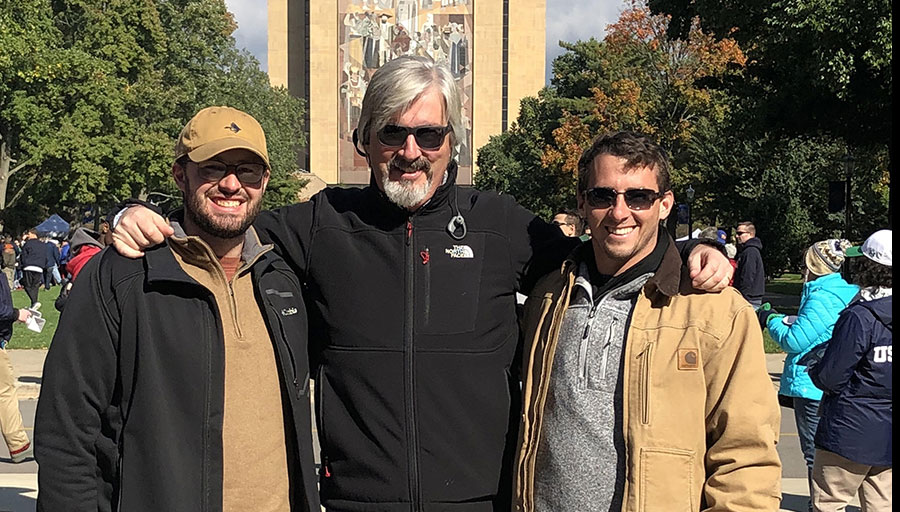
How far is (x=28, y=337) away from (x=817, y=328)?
14.6 m

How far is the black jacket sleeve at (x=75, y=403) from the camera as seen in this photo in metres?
2.88

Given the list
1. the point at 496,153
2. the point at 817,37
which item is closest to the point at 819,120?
the point at 817,37

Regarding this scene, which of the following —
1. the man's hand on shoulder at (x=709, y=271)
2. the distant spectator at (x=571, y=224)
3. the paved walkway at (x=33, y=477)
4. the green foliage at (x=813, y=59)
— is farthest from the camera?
the green foliage at (x=813, y=59)

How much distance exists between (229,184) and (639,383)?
142 cm

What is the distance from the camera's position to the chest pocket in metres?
3.21

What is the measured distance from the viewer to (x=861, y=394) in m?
5.36

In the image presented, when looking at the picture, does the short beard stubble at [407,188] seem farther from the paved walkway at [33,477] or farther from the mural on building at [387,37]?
the mural on building at [387,37]

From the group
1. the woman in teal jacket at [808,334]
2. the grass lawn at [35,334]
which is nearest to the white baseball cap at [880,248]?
the woman in teal jacket at [808,334]

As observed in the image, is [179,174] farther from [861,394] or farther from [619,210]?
[861,394]

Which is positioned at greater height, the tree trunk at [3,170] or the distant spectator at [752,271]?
the tree trunk at [3,170]

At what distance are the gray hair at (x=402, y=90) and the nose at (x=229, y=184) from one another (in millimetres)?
496

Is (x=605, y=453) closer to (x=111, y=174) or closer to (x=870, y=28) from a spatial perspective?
(x=870, y=28)

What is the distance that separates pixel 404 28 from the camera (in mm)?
84500

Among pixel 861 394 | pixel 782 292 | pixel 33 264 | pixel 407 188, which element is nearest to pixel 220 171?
pixel 407 188
